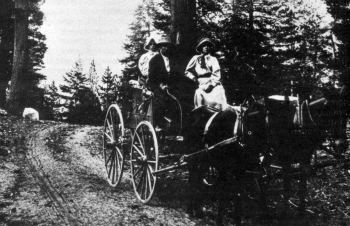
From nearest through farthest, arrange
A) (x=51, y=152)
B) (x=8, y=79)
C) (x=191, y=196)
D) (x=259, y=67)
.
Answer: (x=191, y=196)
(x=51, y=152)
(x=259, y=67)
(x=8, y=79)

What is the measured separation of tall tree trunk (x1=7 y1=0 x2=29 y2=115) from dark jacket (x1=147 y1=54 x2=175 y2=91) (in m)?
12.0

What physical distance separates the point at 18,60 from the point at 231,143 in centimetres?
1488

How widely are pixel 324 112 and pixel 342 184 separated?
3.48 meters

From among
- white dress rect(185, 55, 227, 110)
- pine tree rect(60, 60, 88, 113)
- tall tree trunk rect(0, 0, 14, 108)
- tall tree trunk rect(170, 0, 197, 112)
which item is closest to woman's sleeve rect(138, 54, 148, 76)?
white dress rect(185, 55, 227, 110)

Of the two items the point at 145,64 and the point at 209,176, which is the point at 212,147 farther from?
the point at 145,64

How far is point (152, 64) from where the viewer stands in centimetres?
724

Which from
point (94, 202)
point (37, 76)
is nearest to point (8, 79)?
point (37, 76)

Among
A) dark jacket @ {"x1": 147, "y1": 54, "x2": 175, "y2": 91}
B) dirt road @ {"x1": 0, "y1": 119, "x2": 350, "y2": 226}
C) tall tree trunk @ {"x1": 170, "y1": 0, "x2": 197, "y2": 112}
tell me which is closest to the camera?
dirt road @ {"x1": 0, "y1": 119, "x2": 350, "y2": 226}

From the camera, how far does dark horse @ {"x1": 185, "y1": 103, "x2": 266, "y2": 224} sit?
217 inches

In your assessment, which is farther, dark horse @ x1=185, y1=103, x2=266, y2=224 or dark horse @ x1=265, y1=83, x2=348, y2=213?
dark horse @ x1=265, y1=83, x2=348, y2=213

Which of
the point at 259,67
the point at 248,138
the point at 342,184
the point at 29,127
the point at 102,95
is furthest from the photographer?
the point at 102,95

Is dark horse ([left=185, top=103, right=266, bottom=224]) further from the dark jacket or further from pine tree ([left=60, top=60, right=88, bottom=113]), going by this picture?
pine tree ([left=60, top=60, right=88, bottom=113])

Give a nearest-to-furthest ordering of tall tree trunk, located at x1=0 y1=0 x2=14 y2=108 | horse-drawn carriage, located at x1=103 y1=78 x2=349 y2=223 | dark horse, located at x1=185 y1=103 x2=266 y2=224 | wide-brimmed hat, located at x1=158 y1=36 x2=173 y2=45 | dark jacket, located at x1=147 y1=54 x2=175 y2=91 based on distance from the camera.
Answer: dark horse, located at x1=185 y1=103 x2=266 y2=224 → horse-drawn carriage, located at x1=103 y1=78 x2=349 y2=223 → dark jacket, located at x1=147 y1=54 x2=175 y2=91 → wide-brimmed hat, located at x1=158 y1=36 x2=173 y2=45 → tall tree trunk, located at x1=0 y1=0 x2=14 y2=108

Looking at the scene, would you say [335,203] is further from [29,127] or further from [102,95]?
[102,95]
